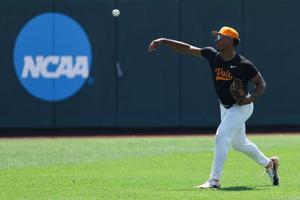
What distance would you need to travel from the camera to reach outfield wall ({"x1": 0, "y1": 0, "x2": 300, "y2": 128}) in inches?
903

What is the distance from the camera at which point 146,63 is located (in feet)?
75.7

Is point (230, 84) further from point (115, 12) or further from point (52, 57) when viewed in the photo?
point (52, 57)

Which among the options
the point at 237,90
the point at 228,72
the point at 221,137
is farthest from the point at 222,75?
the point at 221,137

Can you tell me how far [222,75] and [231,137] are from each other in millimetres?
824

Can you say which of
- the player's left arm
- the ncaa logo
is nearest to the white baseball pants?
the player's left arm

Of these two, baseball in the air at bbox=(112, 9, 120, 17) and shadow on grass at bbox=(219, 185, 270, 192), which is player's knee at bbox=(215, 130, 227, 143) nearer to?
shadow on grass at bbox=(219, 185, 270, 192)

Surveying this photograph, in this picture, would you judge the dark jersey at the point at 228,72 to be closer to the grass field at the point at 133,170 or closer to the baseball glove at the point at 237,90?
A: the baseball glove at the point at 237,90

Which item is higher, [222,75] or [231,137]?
[222,75]

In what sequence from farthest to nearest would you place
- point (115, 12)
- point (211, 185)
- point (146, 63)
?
1. point (146, 63)
2. point (115, 12)
3. point (211, 185)

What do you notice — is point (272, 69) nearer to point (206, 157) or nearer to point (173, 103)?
point (173, 103)

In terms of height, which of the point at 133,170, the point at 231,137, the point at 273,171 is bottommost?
the point at 133,170

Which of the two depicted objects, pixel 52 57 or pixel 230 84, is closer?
pixel 230 84

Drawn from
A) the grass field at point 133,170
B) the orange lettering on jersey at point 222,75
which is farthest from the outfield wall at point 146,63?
the orange lettering on jersey at point 222,75

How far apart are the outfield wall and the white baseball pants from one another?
36.7 feet
